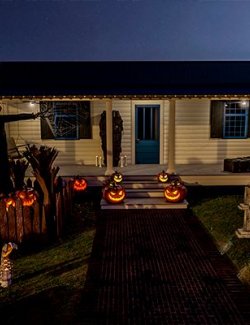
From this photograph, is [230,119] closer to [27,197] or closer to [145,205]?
[145,205]

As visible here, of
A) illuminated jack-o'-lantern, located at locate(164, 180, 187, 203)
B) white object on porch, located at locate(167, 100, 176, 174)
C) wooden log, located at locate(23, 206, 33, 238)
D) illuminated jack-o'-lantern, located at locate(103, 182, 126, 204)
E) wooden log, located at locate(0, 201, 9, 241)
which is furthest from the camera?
white object on porch, located at locate(167, 100, 176, 174)

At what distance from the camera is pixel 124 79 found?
53.0 ft

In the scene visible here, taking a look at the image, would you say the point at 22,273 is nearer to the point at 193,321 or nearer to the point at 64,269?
the point at 64,269

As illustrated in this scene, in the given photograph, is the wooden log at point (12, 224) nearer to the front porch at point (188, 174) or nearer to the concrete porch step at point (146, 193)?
the concrete porch step at point (146, 193)

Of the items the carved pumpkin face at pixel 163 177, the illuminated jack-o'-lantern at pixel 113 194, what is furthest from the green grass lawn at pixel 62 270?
the carved pumpkin face at pixel 163 177

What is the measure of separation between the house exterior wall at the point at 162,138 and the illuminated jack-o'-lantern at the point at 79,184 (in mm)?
3303

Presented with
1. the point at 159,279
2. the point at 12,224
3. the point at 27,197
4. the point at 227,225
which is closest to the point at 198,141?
the point at 227,225

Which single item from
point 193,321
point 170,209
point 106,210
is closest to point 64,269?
point 193,321

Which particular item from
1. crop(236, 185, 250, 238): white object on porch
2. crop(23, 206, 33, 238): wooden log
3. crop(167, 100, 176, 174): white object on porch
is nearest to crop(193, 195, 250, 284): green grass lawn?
crop(236, 185, 250, 238): white object on porch

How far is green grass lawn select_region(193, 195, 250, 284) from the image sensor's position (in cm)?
839

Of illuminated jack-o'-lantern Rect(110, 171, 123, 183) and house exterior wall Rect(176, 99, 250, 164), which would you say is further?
house exterior wall Rect(176, 99, 250, 164)

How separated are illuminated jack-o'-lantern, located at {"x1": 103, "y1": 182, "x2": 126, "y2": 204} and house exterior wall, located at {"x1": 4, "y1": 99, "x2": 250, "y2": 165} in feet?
14.4

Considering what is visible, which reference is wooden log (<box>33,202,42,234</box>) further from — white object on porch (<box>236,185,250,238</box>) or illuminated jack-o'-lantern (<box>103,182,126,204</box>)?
white object on porch (<box>236,185,250,238</box>)

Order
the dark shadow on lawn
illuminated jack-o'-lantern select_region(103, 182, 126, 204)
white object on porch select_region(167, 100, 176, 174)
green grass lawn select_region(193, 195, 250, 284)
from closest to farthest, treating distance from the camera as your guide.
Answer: the dark shadow on lawn, green grass lawn select_region(193, 195, 250, 284), illuminated jack-o'-lantern select_region(103, 182, 126, 204), white object on porch select_region(167, 100, 176, 174)
